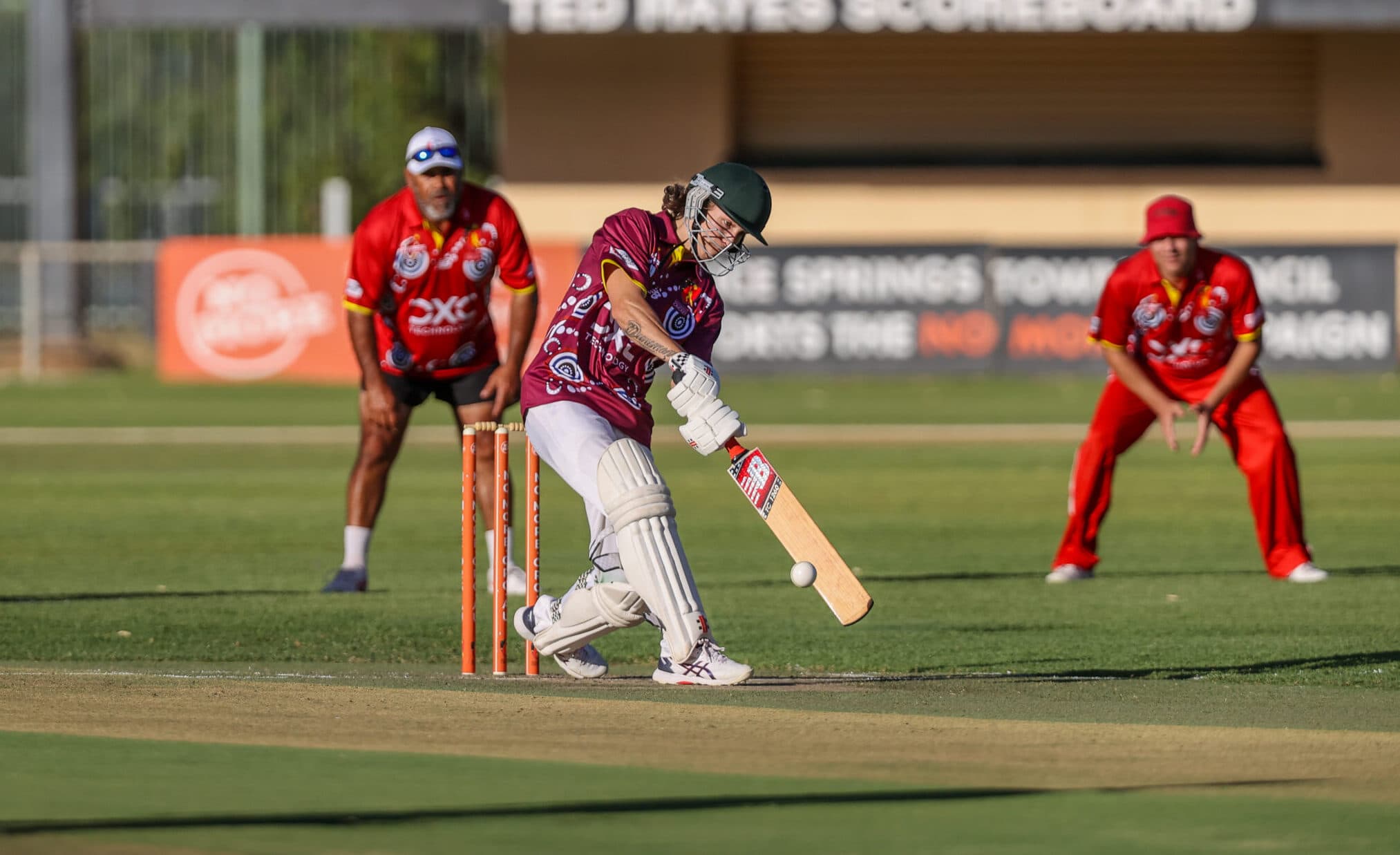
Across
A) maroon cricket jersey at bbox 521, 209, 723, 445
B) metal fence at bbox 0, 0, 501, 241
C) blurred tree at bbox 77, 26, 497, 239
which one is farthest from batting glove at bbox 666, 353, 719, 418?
blurred tree at bbox 77, 26, 497, 239

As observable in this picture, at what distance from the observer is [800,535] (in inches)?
298

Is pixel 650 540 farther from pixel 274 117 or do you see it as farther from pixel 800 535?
pixel 274 117

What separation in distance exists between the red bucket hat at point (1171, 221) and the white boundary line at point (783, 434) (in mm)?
8940

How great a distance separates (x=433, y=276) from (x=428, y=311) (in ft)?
0.63

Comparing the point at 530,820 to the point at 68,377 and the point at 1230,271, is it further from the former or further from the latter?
the point at 68,377

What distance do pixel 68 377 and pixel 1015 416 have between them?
14747mm

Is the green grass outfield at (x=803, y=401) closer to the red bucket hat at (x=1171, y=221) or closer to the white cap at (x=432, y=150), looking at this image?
the red bucket hat at (x=1171, y=221)

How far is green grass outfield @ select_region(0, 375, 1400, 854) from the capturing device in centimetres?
569

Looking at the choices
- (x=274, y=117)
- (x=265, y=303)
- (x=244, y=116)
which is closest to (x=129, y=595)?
(x=265, y=303)

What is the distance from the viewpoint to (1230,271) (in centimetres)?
1177

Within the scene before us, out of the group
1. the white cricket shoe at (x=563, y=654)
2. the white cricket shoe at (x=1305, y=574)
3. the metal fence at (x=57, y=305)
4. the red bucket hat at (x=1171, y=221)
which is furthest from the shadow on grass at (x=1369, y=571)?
the metal fence at (x=57, y=305)

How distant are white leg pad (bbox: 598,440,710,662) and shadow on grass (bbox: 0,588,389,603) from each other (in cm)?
405

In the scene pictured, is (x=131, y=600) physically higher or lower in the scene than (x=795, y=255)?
lower

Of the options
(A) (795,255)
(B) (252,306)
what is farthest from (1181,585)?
(B) (252,306)
